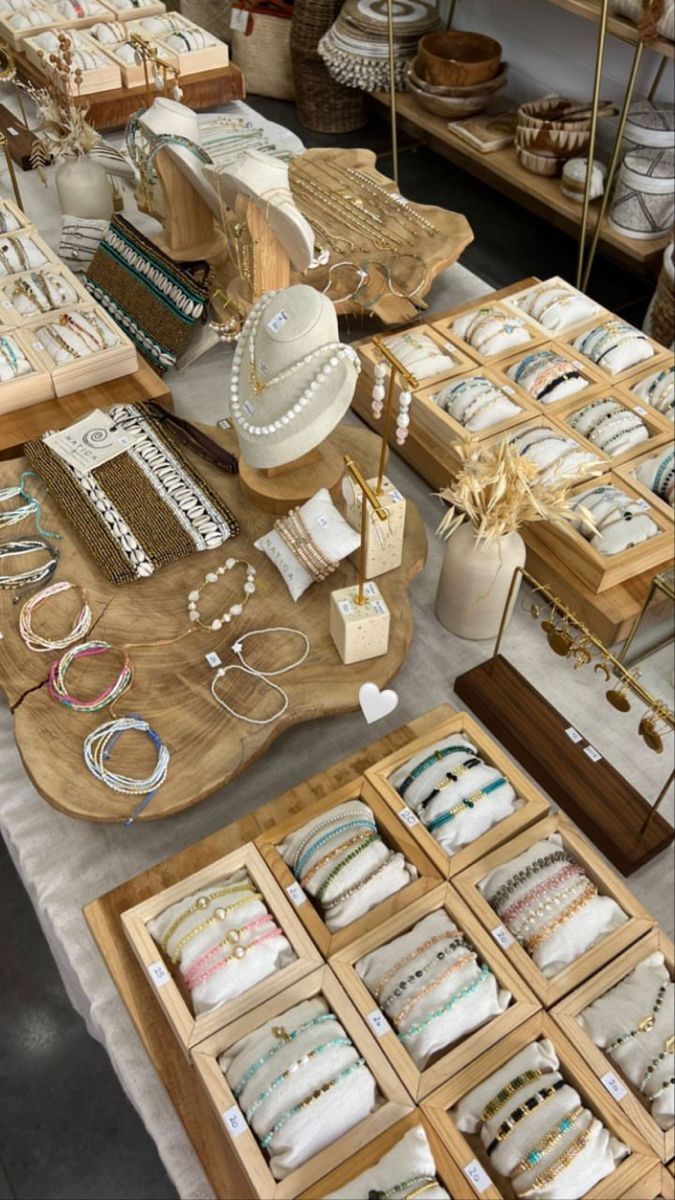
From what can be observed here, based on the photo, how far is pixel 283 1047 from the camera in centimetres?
88

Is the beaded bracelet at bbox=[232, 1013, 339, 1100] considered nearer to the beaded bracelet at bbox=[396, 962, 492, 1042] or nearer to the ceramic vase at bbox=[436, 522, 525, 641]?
the beaded bracelet at bbox=[396, 962, 492, 1042]

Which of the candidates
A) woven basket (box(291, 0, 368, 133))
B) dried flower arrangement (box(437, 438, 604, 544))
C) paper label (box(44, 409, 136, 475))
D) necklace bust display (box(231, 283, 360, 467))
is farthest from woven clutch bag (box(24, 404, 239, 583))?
woven basket (box(291, 0, 368, 133))

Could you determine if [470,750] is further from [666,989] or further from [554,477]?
[554,477]

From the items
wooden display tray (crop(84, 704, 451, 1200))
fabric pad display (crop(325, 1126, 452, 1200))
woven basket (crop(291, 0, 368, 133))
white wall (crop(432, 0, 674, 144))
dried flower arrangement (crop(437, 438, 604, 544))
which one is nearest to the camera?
fabric pad display (crop(325, 1126, 452, 1200))

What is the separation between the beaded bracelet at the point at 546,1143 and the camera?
0.83 meters

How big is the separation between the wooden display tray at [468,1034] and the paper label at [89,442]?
2.76ft

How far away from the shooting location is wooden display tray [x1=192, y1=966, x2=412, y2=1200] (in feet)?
2.70

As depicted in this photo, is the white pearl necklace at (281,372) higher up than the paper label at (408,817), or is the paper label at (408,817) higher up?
the white pearl necklace at (281,372)

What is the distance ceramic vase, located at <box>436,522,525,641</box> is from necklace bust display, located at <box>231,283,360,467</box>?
10.1 inches

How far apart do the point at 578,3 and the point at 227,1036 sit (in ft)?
8.68

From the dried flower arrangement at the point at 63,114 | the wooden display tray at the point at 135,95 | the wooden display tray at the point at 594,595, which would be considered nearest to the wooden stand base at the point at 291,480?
the wooden display tray at the point at 594,595

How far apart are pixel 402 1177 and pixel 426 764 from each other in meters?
0.41

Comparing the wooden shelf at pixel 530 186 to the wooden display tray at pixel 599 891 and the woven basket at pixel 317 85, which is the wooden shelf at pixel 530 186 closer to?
the woven basket at pixel 317 85

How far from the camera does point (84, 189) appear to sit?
201 cm
